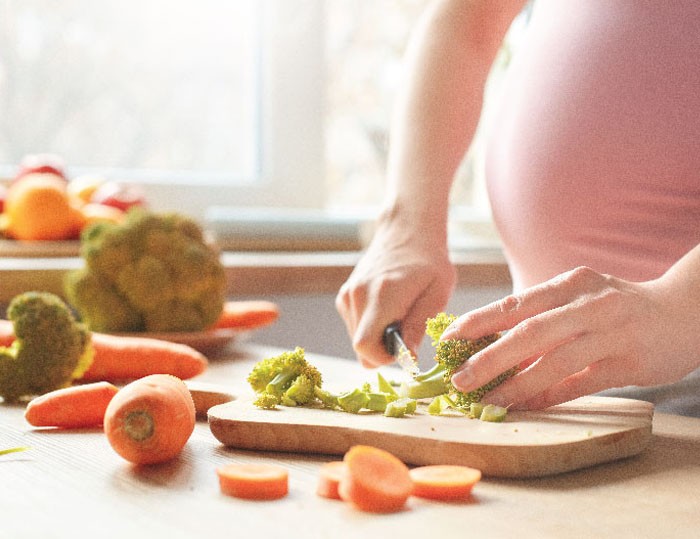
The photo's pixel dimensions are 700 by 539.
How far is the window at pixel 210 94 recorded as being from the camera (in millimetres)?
2660

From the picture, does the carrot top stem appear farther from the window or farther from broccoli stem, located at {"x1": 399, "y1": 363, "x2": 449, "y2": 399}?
the window

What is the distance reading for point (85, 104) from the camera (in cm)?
271

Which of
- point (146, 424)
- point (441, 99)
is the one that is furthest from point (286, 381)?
point (441, 99)

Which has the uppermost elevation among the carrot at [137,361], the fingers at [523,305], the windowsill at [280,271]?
the fingers at [523,305]

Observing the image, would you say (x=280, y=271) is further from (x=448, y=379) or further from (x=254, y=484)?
(x=254, y=484)

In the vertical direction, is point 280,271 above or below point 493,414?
below

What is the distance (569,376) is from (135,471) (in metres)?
0.44

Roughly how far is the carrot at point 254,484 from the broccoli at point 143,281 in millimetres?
904

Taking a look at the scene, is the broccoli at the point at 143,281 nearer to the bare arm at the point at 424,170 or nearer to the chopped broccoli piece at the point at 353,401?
the bare arm at the point at 424,170

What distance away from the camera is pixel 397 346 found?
122 centimetres

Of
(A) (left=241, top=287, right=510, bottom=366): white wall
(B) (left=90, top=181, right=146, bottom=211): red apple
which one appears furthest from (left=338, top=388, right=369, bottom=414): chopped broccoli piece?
(B) (left=90, top=181, right=146, bottom=211): red apple

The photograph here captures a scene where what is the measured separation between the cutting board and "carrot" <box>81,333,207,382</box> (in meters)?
0.38

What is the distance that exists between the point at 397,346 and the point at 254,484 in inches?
20.8

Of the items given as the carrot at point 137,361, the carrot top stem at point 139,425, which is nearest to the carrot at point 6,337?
the carrot at point 137,361
